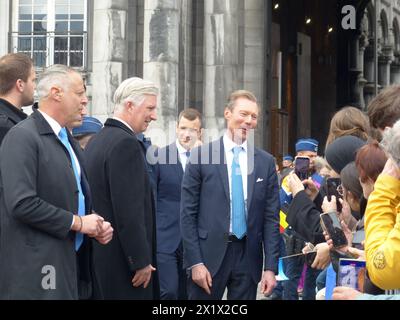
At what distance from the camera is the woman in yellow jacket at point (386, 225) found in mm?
4809

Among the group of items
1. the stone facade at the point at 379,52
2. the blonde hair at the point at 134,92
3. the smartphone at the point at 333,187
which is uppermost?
the stone facade at the point at 379,52

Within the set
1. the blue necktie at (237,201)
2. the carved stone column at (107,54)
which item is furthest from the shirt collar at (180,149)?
the carved stone column at (107,54)

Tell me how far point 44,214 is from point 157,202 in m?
4.47

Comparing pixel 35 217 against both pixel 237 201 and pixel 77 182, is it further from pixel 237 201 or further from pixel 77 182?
pixel 237 201

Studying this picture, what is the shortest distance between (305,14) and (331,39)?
8.21 ft

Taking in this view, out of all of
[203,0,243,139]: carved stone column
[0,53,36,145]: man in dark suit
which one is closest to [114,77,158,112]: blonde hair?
[0,53,36,145]: man in dark suit

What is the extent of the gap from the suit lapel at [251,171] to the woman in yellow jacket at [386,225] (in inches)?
157

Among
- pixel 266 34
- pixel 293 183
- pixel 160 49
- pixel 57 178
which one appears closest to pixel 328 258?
pixel 293 183

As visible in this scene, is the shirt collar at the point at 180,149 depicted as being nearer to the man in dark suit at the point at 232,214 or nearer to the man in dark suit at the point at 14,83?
the man in dark suit at the point at 232,214

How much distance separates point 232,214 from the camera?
912 centimetres

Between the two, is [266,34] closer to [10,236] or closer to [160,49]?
[160,49]

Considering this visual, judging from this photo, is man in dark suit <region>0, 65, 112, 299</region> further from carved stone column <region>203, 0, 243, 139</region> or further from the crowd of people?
carved stone column <region>203, 0, 243, 139</region>

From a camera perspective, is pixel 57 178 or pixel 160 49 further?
pixel 160 49
